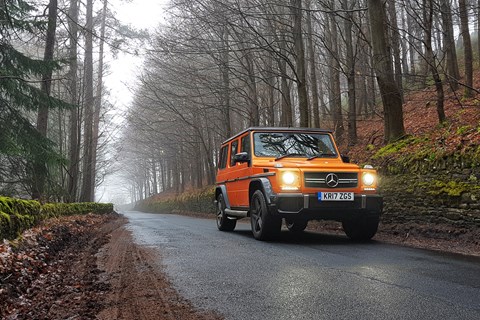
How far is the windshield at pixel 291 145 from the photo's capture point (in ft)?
26.1

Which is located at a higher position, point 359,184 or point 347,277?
point 359,184

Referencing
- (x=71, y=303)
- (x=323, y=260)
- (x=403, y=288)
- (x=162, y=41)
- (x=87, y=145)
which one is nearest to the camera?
(x=71, y=303)

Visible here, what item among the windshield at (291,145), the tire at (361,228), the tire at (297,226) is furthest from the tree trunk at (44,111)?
the tire at (361,228)

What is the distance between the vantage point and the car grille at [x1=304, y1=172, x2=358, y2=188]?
6.64m

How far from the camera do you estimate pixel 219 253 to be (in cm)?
584

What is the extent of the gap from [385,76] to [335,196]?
5.67 m

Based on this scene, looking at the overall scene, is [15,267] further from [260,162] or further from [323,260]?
[260,162]

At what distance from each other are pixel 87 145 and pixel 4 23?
9033 mm

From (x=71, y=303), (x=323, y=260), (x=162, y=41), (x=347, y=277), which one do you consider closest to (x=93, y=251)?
(x=71, y=303)

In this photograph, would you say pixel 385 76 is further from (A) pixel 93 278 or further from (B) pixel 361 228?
(A) pixel 93 278

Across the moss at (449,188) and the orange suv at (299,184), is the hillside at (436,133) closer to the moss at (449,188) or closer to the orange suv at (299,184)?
the moss at (449,188)

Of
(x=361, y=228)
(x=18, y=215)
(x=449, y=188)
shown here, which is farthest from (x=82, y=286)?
(x=449, y=188)

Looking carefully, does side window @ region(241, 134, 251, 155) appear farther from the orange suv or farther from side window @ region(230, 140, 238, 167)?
side window @ region(230, 140, 238, 167)

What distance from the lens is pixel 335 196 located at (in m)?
6.58
